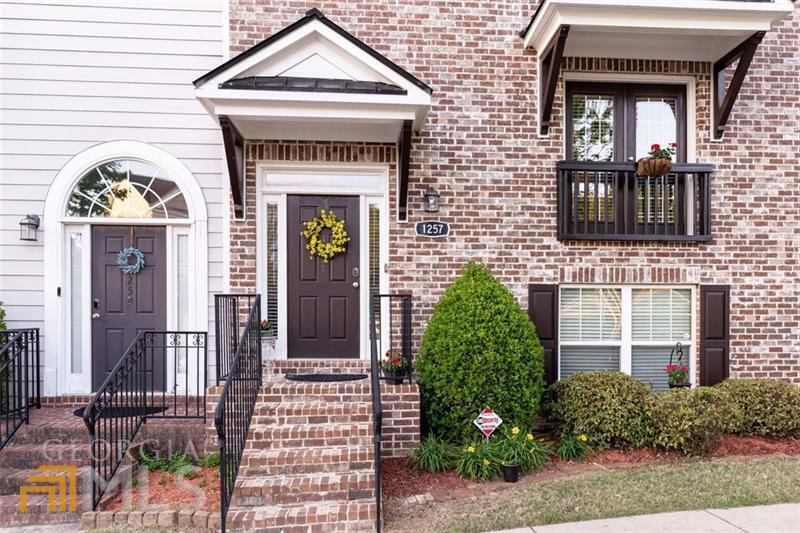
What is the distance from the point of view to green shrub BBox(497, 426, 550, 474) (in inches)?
189

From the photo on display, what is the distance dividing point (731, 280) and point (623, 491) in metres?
3.46

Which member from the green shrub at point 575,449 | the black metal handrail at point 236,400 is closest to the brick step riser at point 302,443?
the black metal handrail at point 236,400

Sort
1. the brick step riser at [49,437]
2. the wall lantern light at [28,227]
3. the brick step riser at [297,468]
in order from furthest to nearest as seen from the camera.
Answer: the wall lantern light at [28,227] → the brick step riser at [49,437] → the brick step riser at [297,468]

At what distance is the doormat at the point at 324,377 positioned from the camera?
549cm

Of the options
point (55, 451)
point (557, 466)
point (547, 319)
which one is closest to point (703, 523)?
point (557, 466)

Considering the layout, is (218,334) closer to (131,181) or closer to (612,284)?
(131,181)

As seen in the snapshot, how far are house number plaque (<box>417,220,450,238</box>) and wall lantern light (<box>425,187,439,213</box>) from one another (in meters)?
0.16

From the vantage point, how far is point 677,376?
19.9 ft

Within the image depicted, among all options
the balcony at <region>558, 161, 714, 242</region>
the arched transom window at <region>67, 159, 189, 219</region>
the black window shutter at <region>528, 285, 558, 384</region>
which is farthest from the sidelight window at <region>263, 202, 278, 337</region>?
the balcony at <region>558, 161, 714, 242</region>

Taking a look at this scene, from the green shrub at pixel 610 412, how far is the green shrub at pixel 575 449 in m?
0.12

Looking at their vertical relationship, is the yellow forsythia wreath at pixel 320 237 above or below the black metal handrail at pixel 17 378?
above

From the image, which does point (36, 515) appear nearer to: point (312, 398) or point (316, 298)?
point (312, 398)

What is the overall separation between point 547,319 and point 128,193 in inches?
208

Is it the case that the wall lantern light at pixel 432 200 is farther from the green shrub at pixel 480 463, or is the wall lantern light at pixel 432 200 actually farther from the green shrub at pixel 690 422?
the green shrub at pixel 690 422
